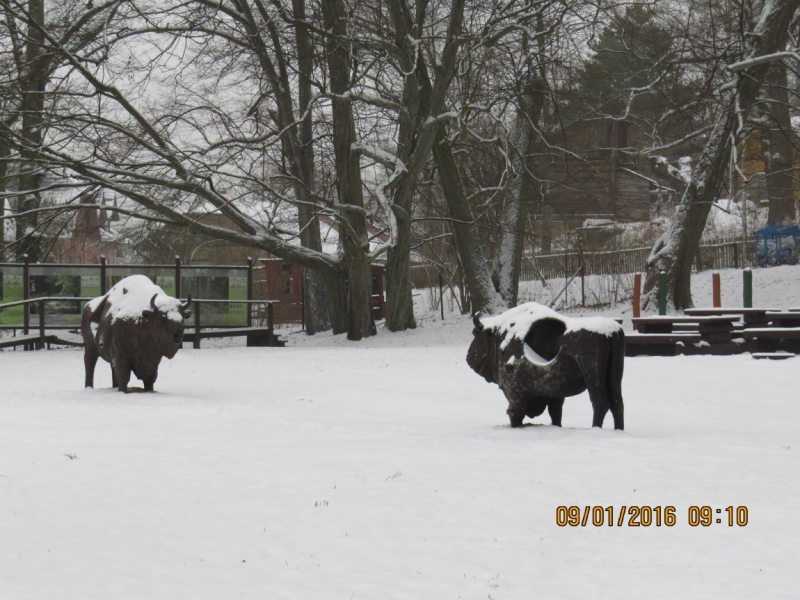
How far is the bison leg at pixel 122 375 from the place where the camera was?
39.0ft

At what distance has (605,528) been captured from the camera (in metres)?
5.73

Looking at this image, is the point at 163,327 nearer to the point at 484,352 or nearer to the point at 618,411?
the point at 484,352

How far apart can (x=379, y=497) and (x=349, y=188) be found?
1835 centimetres

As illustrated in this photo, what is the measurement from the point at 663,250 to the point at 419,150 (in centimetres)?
630

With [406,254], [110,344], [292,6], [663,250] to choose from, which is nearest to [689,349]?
[663,250]

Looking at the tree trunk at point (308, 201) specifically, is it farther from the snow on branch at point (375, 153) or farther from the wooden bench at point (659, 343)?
the wooden bench at point (659, 343)

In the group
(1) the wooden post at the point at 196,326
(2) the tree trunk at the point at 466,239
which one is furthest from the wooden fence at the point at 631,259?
(1) the wooden post at the point at 196,326

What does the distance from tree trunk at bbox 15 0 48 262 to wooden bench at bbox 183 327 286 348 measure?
4552 millimetres

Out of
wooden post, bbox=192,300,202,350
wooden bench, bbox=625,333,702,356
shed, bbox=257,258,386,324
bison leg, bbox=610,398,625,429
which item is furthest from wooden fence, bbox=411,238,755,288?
bison leg, bbox=610,398,625,429

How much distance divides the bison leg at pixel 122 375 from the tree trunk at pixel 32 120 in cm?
951

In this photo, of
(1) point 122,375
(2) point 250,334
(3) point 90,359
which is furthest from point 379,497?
(2) point 250,334

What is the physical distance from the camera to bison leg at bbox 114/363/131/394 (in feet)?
39.0

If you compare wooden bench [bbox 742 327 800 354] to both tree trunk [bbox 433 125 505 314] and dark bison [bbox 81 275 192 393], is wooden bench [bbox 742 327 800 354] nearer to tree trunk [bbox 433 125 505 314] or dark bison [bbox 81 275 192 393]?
tree trunk [bbox 433 125 505 314]

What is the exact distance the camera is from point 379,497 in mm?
6496
